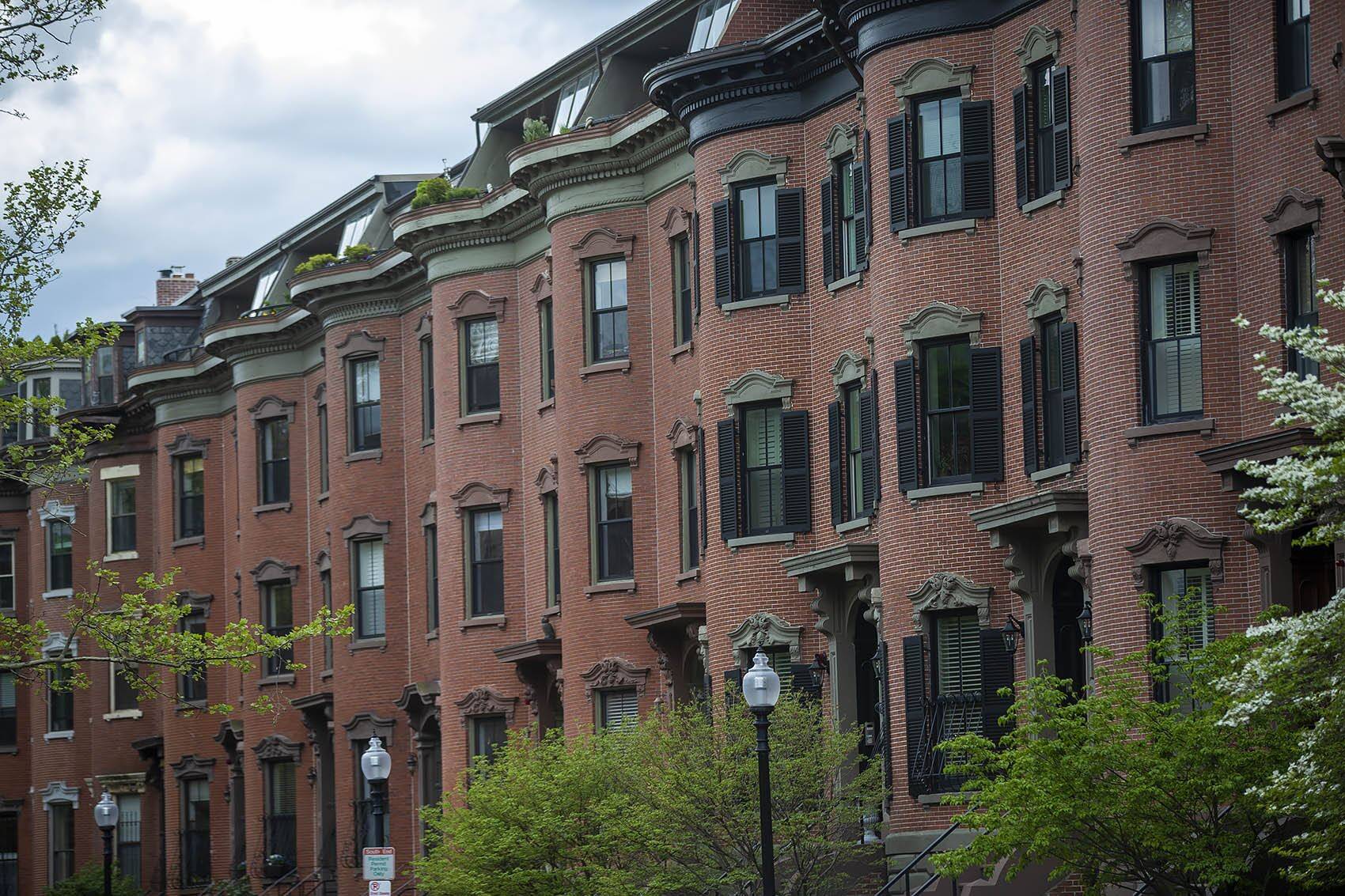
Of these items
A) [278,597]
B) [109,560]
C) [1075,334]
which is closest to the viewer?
[1075,334]

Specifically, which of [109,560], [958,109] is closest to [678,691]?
[958,109]

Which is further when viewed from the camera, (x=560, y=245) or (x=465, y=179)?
(x=465, y=179)

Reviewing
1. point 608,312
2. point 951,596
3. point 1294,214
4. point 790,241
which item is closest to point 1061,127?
point 1294,214

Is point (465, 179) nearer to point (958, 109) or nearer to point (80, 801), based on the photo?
point (958, 109)

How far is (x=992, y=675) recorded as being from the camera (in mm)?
34750

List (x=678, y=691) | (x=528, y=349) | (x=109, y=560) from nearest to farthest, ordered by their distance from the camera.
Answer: (x=678, y=691)
(x=528, y=349)
(x=109, y=560)

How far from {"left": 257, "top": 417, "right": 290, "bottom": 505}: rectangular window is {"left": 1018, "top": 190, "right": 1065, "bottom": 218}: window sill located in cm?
3035

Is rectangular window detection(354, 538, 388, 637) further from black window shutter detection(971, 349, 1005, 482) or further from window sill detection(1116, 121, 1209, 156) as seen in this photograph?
window sill detection(1116, 121, 1209, 156)

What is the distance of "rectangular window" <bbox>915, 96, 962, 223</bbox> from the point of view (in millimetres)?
35781

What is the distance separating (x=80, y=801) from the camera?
7406 centimetres

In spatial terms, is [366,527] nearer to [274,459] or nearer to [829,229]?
[274,459]

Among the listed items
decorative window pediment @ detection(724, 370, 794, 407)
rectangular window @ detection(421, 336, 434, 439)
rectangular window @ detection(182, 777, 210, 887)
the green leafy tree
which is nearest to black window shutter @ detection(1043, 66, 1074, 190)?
decorative window pediment @ detection(724, 370, 794, 407)

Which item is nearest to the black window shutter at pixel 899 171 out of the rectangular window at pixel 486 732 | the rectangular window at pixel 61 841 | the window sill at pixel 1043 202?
the window sill at pixel 1043 202

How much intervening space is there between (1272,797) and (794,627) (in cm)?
1723
